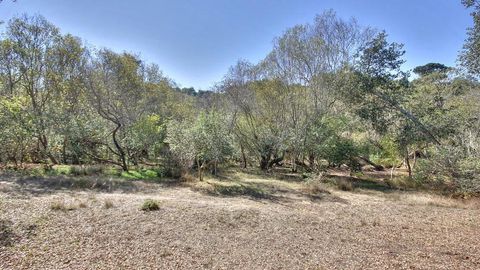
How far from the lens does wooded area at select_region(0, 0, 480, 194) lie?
13844 millimetres

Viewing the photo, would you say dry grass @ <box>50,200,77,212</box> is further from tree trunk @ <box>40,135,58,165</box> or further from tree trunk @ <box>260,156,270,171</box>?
tree trunk @ <box>260,156,270,171</box>

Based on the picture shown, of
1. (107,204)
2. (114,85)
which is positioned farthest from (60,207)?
(114,85)

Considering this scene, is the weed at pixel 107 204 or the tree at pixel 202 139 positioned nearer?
the weed at pixel 107 204

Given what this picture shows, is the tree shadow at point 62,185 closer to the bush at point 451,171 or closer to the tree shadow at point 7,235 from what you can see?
the tree shadow at point 7,235

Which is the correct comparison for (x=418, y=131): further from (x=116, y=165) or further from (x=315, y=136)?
(x=116, y=165)

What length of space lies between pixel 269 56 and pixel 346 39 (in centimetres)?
A: 477

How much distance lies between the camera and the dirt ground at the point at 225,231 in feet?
18.0

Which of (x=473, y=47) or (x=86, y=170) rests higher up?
(x=473, y=47)

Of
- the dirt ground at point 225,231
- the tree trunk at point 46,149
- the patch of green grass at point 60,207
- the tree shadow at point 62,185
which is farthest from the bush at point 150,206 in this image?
the tree trunk at point 46,149

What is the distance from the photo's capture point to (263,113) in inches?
815

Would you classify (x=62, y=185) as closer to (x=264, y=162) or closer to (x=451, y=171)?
(x=264, y=162)

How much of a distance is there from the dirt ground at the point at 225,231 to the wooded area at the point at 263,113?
3.81 m

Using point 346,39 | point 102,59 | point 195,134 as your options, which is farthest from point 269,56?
point 102,59

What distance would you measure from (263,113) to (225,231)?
46.7ft
